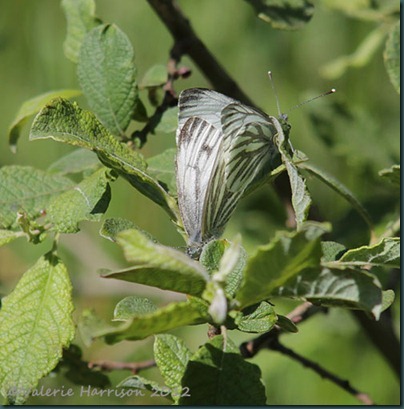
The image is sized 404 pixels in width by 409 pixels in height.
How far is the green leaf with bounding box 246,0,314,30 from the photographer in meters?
1.43

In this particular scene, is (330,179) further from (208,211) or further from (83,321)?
(83,321)

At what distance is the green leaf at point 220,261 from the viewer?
943 millimetres

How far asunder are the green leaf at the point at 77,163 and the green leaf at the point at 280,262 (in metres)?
0.51

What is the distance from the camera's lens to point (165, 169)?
1.22 meters

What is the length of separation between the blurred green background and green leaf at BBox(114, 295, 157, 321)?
980mm

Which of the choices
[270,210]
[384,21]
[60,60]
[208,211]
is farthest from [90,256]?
[208,211]

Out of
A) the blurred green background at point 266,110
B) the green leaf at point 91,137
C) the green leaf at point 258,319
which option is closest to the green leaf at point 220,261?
the green leaf at point 258,319

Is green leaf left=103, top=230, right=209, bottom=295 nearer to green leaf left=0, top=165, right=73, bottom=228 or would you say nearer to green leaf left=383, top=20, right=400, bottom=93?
green leaf left=0, top=165, right=73, bottom=228

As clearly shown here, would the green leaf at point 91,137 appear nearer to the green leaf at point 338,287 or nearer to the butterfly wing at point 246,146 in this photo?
the butterfly wing at point 246,146

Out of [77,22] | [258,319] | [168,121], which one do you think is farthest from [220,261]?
[77,22]

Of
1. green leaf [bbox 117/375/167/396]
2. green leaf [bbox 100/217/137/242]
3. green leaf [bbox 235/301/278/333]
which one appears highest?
green leaf [bbox 100/217/137/242]

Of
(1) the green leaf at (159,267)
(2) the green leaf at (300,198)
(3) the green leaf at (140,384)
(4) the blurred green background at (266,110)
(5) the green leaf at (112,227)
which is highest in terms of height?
(1) the green leaf at (159,267)

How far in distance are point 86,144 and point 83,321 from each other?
1.71 feet

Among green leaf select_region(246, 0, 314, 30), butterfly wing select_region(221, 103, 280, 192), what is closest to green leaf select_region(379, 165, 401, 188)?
butterfly wing select_region(221, 103, 280, 192)
